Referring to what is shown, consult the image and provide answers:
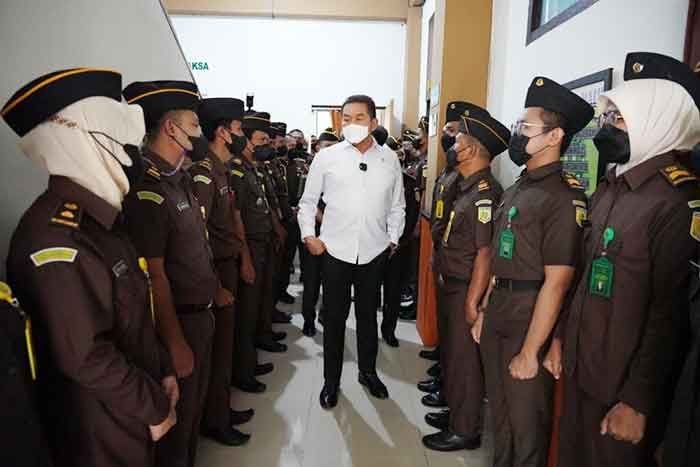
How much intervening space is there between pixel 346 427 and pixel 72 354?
167 centimetres

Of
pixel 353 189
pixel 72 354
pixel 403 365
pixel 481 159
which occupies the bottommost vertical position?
pixel 403 365

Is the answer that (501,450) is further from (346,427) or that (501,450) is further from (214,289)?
(214,289)

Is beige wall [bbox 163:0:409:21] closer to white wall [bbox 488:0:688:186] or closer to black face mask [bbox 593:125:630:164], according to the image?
white wall [bbox 488:0:688:186]

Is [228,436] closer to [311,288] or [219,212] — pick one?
[219,212]

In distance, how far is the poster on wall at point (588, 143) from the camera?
1824 millimetres

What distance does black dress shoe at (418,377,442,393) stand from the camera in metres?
2.74

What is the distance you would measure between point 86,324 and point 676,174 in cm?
150

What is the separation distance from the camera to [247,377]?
2.69m

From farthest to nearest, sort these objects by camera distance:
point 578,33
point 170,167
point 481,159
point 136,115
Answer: point 481,159, point 578,33, point 170,167, point 136,115

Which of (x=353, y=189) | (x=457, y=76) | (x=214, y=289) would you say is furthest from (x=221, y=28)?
(x=214, y=289)

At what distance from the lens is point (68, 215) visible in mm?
1009

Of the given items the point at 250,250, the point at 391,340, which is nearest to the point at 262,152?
the point at 250,250

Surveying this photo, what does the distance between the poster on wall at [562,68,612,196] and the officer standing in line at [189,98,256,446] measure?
1689 millimetres

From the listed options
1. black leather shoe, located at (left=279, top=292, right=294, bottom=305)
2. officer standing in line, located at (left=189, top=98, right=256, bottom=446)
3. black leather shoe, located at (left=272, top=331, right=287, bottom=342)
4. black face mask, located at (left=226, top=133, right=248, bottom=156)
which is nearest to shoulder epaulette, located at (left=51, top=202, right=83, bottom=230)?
officer standing in line, located at (left=189, top=98, right=256, bottom=446)
